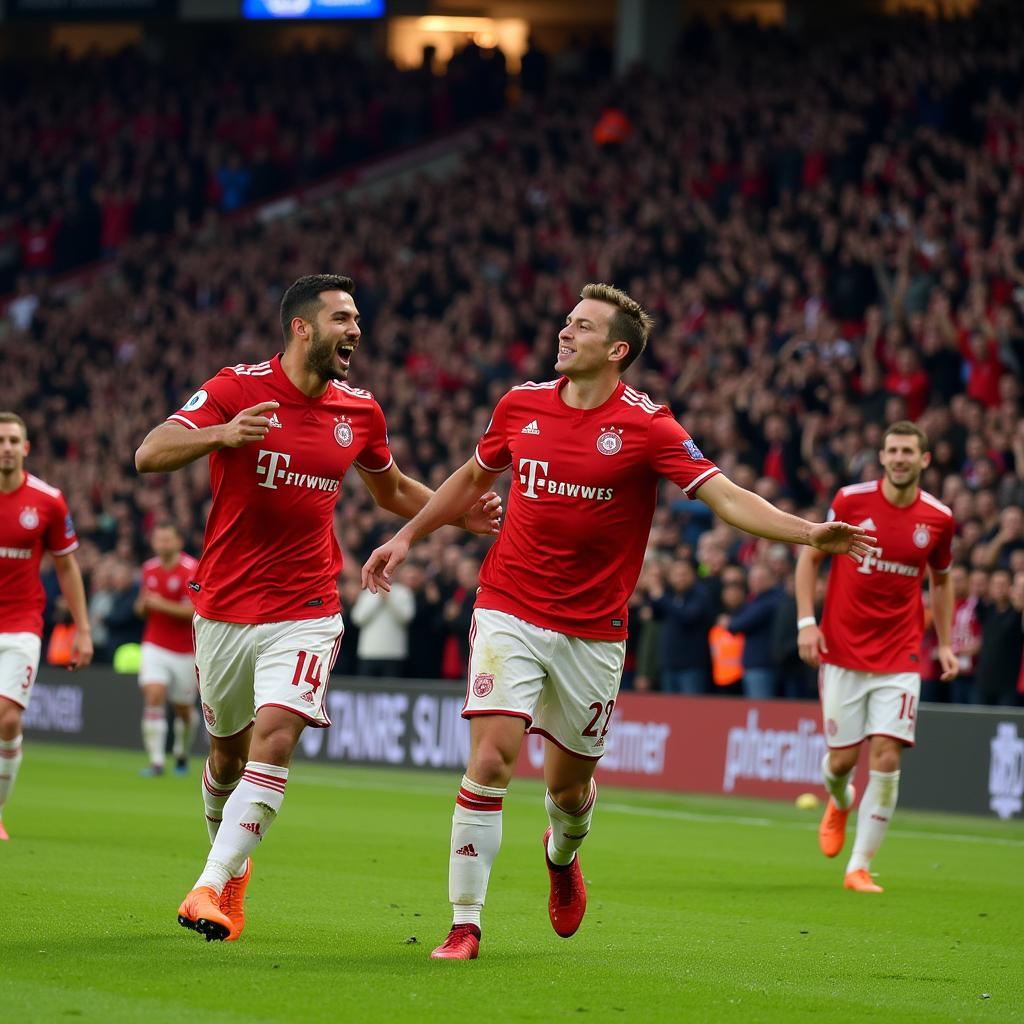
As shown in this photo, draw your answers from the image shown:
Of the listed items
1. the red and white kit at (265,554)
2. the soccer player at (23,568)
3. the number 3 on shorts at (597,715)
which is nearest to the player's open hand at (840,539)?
the number 3 on shorts at (597,715)

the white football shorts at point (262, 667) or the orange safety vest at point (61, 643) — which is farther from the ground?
the white football shorts at point (262, 667)

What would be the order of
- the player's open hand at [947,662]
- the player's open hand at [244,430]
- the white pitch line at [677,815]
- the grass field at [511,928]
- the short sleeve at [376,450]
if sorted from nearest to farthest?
1. the grass field at [511,928]
2. the player's open hand at [244,430]
3. the short sleeve at [376,450]
4. the player's open hand at [947,662]
5. the white pitch line at [677,815]

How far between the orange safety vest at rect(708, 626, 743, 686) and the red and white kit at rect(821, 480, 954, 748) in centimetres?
837

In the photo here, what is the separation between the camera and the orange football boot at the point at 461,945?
7996 mm

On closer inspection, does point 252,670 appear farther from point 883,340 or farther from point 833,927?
point 883,340

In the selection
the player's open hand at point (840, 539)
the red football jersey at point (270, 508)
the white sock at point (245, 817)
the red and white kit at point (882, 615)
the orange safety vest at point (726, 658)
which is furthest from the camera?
the orange safety vest at point (726, 658)

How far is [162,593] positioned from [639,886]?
9769mm

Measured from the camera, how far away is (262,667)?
8438mm

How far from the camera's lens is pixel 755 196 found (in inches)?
1069

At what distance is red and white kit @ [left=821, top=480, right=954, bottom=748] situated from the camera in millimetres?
12383

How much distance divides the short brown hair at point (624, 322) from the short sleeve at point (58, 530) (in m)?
5.44

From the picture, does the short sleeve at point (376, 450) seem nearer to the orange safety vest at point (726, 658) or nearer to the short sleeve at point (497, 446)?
the short sleeve at point (497, 446)

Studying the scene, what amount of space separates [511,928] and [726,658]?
11972mm

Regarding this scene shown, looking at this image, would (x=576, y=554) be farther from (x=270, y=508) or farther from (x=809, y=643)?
(x=809, y=643)
